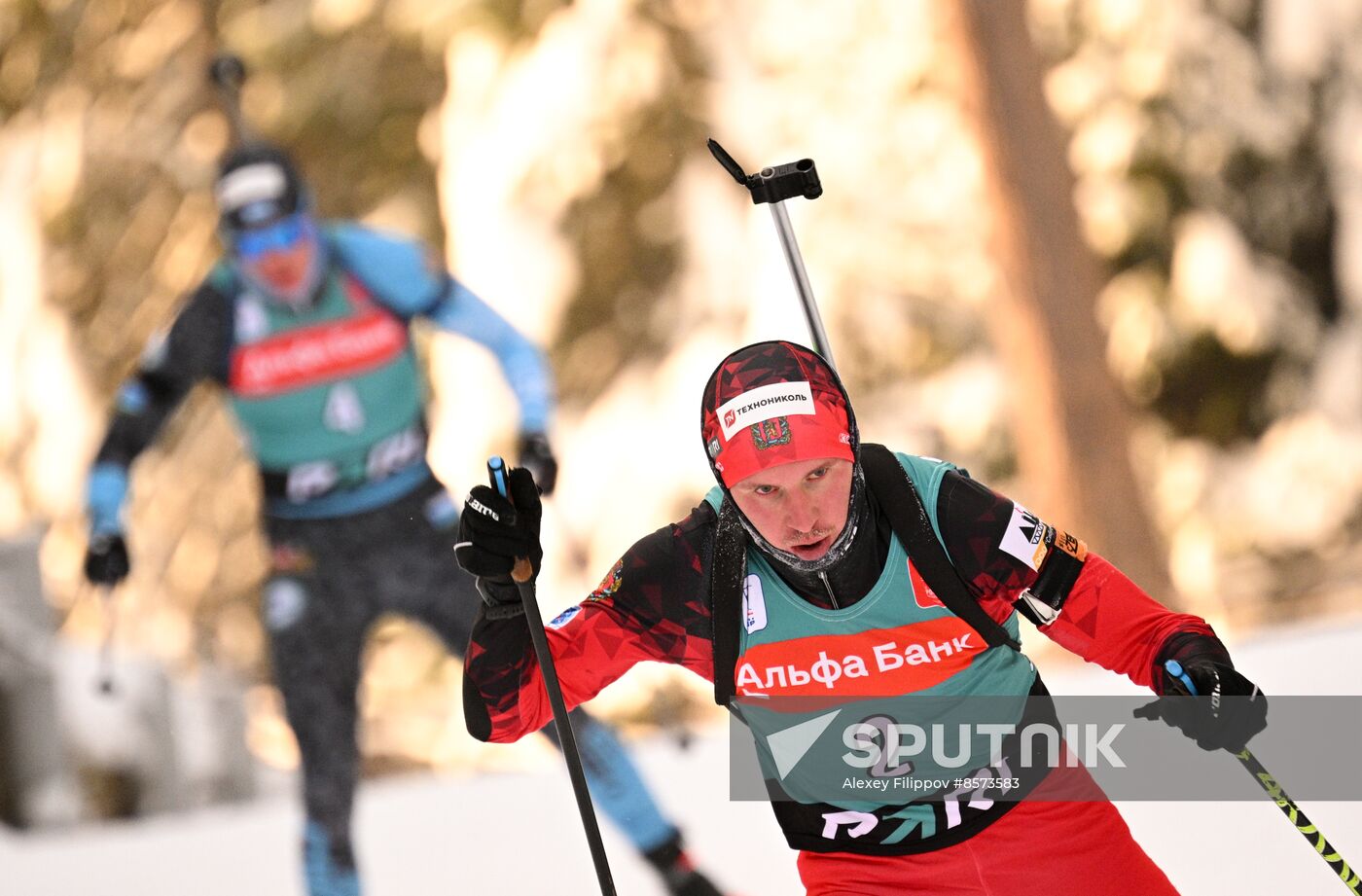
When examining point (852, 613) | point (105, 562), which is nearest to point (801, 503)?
point (852, 613)

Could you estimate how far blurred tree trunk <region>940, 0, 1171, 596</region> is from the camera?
8688 mm

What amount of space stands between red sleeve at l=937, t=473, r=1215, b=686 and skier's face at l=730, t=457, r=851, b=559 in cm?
19

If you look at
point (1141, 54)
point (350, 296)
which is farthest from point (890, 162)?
point (350, 296)

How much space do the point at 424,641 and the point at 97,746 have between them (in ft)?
20.7

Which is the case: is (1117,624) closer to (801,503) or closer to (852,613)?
(852,613)

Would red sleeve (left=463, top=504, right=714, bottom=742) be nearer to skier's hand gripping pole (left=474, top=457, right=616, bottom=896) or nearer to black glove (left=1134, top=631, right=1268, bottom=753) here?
skier's hand gripping pole (left=474, top=457, right=616, bottom=896)

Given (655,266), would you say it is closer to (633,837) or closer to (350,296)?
(350,296)

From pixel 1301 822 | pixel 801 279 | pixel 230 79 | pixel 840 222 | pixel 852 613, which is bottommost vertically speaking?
pixel 852 613

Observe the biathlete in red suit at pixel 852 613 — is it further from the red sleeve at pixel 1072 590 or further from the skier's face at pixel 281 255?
the skier's face at pixel 281 255

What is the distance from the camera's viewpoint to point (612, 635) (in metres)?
2.76

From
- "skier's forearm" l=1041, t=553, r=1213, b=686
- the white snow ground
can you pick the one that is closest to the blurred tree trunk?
the white snow ground

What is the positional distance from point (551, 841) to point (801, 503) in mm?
2830

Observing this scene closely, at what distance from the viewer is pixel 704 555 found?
272 centimetres

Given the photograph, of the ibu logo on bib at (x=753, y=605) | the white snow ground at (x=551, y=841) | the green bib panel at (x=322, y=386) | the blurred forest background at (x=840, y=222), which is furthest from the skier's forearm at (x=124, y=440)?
the blurred forest background at (x=840, y=222)
